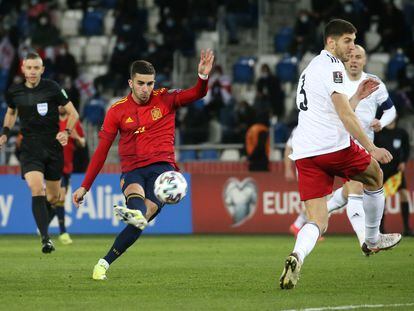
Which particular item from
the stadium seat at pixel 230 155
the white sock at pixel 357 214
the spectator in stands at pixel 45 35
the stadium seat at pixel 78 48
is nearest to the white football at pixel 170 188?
the white sock at pixel 357 214

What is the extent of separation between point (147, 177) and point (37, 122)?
4.94 metres

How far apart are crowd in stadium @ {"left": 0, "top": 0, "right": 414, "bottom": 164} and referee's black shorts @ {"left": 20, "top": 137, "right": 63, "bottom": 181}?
8.19 meters

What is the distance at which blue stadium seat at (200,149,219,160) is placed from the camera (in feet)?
80.0

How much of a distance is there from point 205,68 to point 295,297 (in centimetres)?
257

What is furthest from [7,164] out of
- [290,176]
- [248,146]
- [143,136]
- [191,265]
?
[143,136]

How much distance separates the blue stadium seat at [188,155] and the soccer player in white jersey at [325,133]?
13.9m

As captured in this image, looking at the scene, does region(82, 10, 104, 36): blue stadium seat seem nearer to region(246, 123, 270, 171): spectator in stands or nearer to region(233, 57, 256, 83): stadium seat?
region(233, 57, 256, 83): stadium seat

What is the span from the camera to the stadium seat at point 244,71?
1065 inches

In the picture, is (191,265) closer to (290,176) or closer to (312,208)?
(312,208)

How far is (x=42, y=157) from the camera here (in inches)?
617

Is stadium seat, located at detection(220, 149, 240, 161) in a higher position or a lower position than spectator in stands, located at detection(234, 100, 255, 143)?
lower

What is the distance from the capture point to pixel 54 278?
11.4 metres

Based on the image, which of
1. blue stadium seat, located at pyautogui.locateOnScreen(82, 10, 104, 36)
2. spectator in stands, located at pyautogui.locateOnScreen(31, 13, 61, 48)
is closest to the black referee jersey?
spectator in stands, located at pyautogui.locateOnScreen(31, 13, 61, 48)

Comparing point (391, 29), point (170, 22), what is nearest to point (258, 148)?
point (391, 29)
